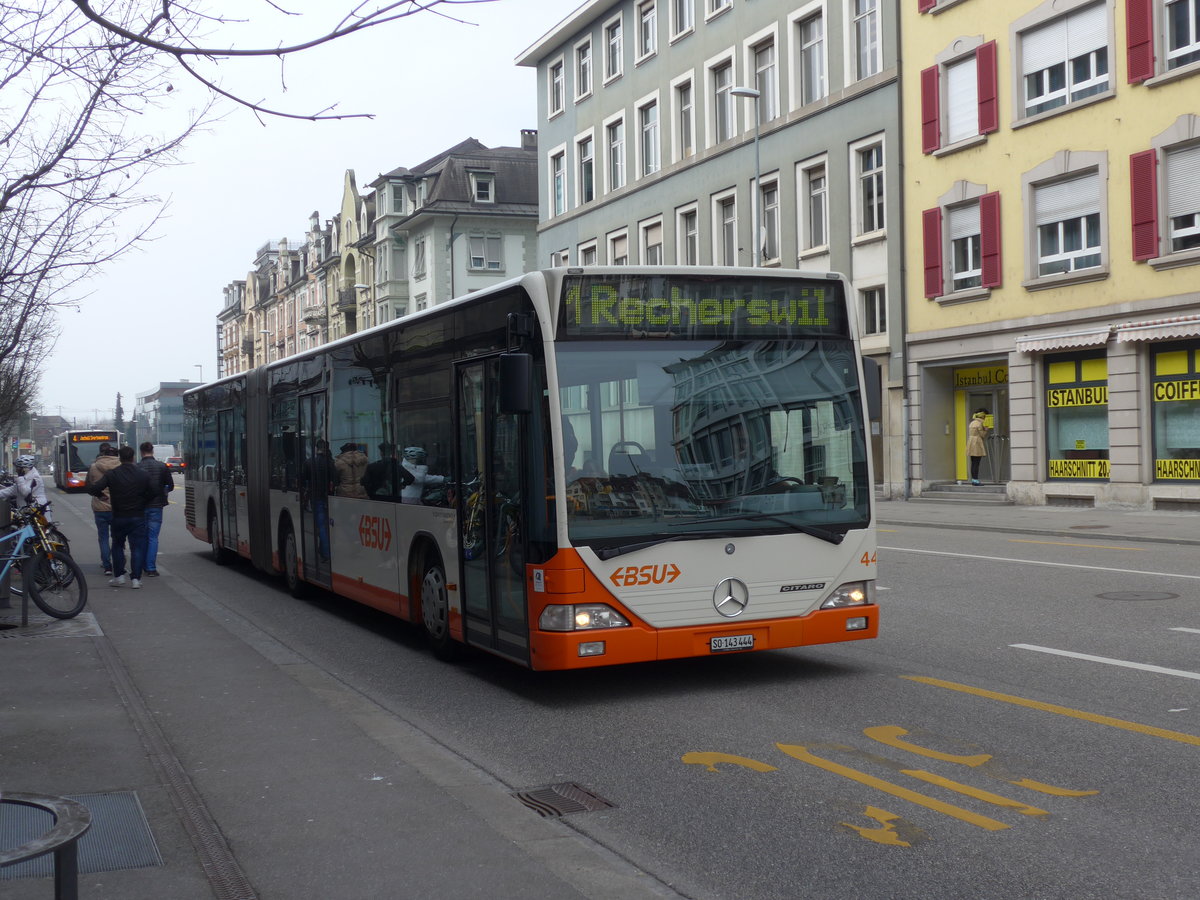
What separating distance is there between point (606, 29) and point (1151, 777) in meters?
42.9

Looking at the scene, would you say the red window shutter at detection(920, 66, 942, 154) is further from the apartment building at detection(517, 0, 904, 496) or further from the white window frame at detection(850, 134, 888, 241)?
the white window frame at detection(850, 134, 888, 241)

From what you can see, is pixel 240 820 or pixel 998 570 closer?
pixel 240 820

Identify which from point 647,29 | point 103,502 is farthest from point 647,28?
point 103,502

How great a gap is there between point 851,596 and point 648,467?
1692mm

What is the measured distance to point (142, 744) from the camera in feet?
23.1

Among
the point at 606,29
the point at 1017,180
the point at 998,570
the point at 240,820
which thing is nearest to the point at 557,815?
the point at 240,820

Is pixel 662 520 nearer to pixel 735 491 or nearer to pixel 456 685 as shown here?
pixel 735 491

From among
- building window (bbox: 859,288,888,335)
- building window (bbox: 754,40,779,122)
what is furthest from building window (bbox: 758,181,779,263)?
building window (bbox: 859,288,888,335)

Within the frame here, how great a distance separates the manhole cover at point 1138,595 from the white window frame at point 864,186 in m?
20.7

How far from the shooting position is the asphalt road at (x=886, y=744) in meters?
4.84

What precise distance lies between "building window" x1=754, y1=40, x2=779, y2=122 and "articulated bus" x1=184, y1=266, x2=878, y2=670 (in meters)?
28.8

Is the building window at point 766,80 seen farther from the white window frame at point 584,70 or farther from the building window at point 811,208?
the white window frame at point 584,70

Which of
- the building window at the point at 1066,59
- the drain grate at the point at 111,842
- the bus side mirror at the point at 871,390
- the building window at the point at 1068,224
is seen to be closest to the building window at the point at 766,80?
the building window at the point at 1066,59

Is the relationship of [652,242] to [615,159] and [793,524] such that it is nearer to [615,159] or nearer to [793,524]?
[615,159]
